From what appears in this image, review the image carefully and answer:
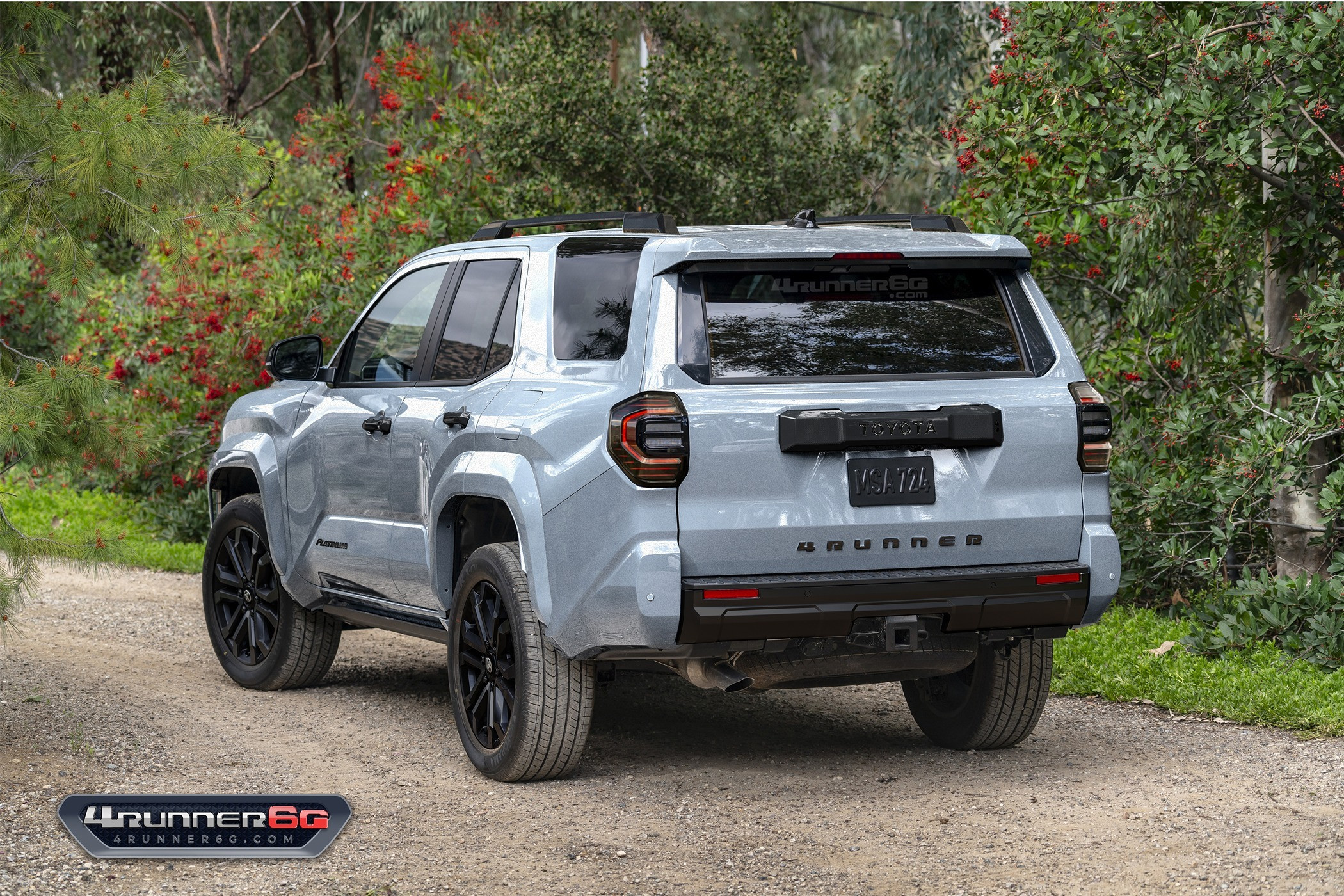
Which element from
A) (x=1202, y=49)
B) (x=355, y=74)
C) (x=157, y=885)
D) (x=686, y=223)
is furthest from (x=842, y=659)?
(x=355, y=74)

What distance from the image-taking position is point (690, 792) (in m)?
5.83

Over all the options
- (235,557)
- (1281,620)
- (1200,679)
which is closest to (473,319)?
(235,557)

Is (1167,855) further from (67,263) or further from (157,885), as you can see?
(67,263)

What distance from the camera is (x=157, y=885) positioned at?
475cm

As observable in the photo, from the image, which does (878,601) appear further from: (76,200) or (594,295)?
(76,200)

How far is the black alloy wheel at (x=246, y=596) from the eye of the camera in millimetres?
7941

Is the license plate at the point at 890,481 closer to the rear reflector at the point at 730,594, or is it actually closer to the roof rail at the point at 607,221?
the rear reflector at the point at 730,594

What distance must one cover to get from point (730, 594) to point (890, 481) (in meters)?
0.69

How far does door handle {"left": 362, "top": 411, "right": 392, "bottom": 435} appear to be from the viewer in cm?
669

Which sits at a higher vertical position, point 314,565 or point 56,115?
point 56,115

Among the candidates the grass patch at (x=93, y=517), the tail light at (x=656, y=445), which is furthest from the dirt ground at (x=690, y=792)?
the grass patch at (x=93, y=517)

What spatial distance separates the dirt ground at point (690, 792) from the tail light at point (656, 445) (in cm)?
124

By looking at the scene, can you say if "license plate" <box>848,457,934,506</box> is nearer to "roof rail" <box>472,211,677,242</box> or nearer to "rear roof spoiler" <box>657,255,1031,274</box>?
"rear roof spoiler" <box>657,255,1031,274</box>

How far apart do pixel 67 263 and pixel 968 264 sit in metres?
3.70
